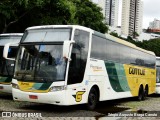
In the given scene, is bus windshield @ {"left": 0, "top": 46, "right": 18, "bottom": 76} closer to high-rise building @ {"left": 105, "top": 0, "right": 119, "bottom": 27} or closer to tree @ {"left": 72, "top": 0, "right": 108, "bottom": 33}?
tree @ {"left": 72, "top": 0, "right": 108, "bottom": 33}

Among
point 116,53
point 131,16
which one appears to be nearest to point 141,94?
point 116,53

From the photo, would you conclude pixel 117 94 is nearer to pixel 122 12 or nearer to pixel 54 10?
pixel 54 10

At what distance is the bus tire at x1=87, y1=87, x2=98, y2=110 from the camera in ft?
42.8

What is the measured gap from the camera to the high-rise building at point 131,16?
488 feet

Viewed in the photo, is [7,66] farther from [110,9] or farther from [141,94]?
[110,9]

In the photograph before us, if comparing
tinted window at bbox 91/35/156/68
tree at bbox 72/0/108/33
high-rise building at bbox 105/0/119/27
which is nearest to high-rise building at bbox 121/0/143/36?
high-rise building at bbox 105/0/119/27

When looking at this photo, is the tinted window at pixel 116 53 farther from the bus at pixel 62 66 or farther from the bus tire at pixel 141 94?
the bus tire at pixel 141 94

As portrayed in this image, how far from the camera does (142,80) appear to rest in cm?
2061

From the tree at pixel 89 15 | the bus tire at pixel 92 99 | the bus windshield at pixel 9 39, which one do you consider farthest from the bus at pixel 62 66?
the tree at pixel 89 15

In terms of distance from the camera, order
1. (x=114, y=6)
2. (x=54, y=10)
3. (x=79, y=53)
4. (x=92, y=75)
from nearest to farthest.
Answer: (x=79, y=53)
(x=92, y=75)
(x=54, y=10)
(x=114, y=6)

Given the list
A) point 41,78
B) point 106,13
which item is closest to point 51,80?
point 41,78

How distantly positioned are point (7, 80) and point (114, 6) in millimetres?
123505

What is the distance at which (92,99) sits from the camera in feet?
43.5

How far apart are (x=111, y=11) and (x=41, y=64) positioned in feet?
412
